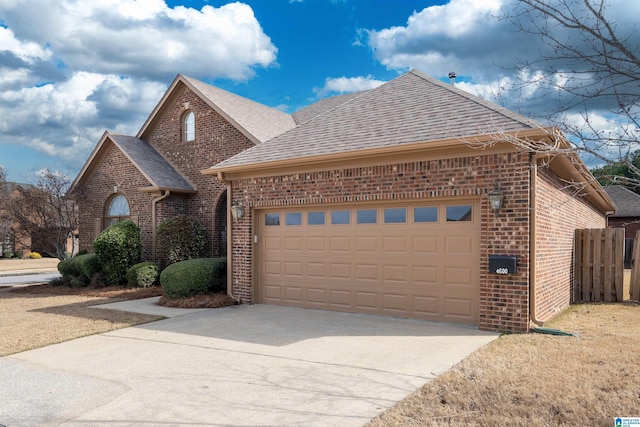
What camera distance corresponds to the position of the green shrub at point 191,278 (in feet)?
39.0

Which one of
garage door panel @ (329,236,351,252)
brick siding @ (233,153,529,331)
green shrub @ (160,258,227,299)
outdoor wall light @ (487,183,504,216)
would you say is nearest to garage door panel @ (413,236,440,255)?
brick siding @ (233,153,529,331)

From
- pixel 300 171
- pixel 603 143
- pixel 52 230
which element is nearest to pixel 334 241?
pixel 300 171

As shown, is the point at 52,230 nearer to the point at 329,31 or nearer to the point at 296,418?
the point at 329,31

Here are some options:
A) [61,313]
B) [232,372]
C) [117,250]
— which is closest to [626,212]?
[117,250]

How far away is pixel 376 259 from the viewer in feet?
32.1

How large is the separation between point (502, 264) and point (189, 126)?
13.0 metres

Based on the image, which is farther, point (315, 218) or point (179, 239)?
point (179, 239)

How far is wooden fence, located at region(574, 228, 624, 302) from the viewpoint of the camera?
39.9ft

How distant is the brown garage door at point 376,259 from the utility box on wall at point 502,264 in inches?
19.0

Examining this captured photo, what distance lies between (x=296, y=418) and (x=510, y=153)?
5.88 meters

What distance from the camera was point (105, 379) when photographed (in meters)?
5.66

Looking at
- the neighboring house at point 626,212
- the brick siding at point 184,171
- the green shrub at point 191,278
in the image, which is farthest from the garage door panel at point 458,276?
the neighboring house at point 626,212

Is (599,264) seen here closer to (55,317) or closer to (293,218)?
(293,218)

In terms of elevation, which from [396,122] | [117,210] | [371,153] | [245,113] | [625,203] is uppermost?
[245,113]
